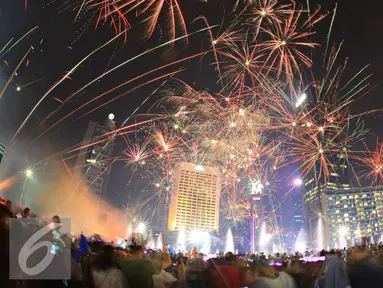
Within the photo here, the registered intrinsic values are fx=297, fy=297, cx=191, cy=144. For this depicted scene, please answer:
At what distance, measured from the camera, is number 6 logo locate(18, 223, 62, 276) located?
3475mm

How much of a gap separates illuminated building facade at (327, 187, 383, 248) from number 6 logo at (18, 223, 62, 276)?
364ft

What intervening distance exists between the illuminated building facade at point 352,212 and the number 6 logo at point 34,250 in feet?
364

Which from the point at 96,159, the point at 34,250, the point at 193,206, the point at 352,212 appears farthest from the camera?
the point at 352,212

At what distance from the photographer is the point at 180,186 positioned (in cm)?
5622

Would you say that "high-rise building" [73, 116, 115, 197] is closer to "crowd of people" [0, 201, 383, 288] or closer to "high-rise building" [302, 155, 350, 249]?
"crowd of people" [0, 201, 383, 288]

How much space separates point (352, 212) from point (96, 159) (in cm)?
8831

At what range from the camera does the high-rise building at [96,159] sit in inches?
2339

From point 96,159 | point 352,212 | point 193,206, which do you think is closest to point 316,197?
point 352,212

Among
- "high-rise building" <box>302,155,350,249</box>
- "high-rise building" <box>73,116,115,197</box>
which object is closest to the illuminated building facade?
"high-rise building" <box>302,155,350,249</box>

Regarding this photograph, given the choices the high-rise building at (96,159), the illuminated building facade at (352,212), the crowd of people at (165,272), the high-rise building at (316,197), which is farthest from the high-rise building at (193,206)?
the illuminated building facade at (352,212)

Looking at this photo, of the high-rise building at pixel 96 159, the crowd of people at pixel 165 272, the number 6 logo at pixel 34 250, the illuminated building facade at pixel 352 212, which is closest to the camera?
the number 6 logo at pixel 34 250

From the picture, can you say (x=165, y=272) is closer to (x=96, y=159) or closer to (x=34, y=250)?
(x=34, y=250)

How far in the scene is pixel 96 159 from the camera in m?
64.6

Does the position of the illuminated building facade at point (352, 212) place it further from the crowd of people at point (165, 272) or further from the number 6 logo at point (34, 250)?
the number 6 logo at point (34, 250)
